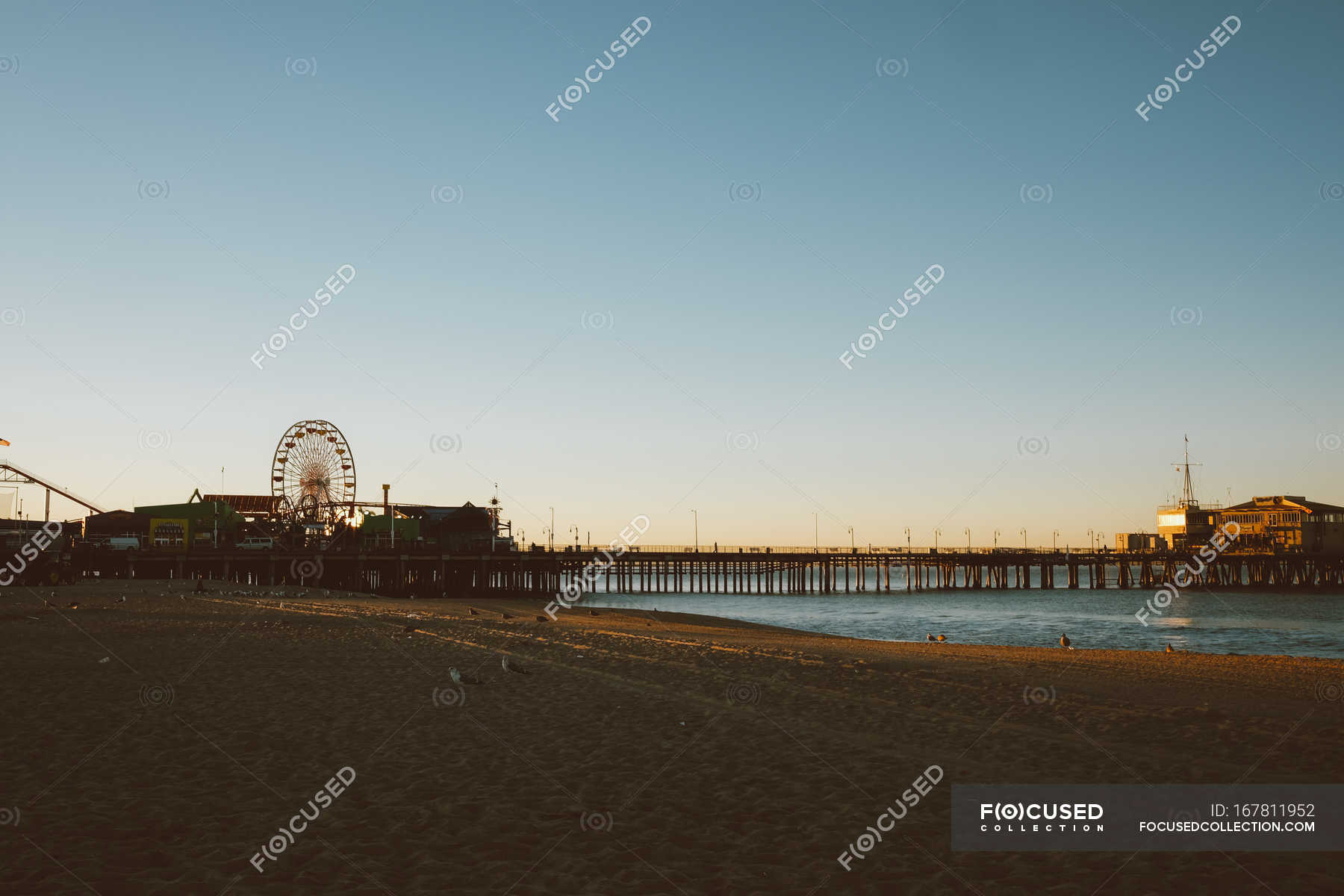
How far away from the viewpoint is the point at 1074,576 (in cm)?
9925

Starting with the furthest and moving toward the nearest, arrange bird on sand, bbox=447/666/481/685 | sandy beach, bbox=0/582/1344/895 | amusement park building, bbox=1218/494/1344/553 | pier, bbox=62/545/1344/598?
amusement park building, bbox=1218/494/1344/553 < pier, bbox=62/545/1344/598 < bird on sand, bbox=447/666/481/685 < sandy beach, bbox=0/582/1344/895

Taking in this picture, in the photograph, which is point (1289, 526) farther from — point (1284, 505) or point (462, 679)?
point (462, 679)

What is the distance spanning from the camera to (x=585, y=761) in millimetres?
8633

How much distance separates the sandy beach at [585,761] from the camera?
5.82 metres

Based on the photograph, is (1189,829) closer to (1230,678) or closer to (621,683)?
(621,683)

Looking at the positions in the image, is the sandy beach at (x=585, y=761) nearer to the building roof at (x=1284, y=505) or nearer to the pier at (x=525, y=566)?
the pier at (x=525, y=566)

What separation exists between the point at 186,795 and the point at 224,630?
45.6 ft

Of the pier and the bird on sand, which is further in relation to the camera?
the pier

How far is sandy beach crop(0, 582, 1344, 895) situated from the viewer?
582cm

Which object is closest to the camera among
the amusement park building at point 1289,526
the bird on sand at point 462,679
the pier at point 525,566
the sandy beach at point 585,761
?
the sandy beach at point 585,761

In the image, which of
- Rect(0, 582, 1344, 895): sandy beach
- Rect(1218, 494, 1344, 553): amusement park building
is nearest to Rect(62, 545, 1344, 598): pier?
Rect(1218, 494, 1344, 553): amusement park building

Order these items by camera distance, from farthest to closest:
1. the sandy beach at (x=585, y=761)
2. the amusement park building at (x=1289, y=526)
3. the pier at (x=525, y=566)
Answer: the amusement park building at (x=1289, y=526)
the pier at (x=525, y=566)
the sandy beach at (x=585, y=761)

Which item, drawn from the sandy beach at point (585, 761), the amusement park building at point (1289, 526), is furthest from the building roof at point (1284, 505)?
the sandy beach at point (585, 761)

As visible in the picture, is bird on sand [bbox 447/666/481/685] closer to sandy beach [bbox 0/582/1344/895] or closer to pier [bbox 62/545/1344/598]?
sandy beach [bbox 0/582/1344/895]
